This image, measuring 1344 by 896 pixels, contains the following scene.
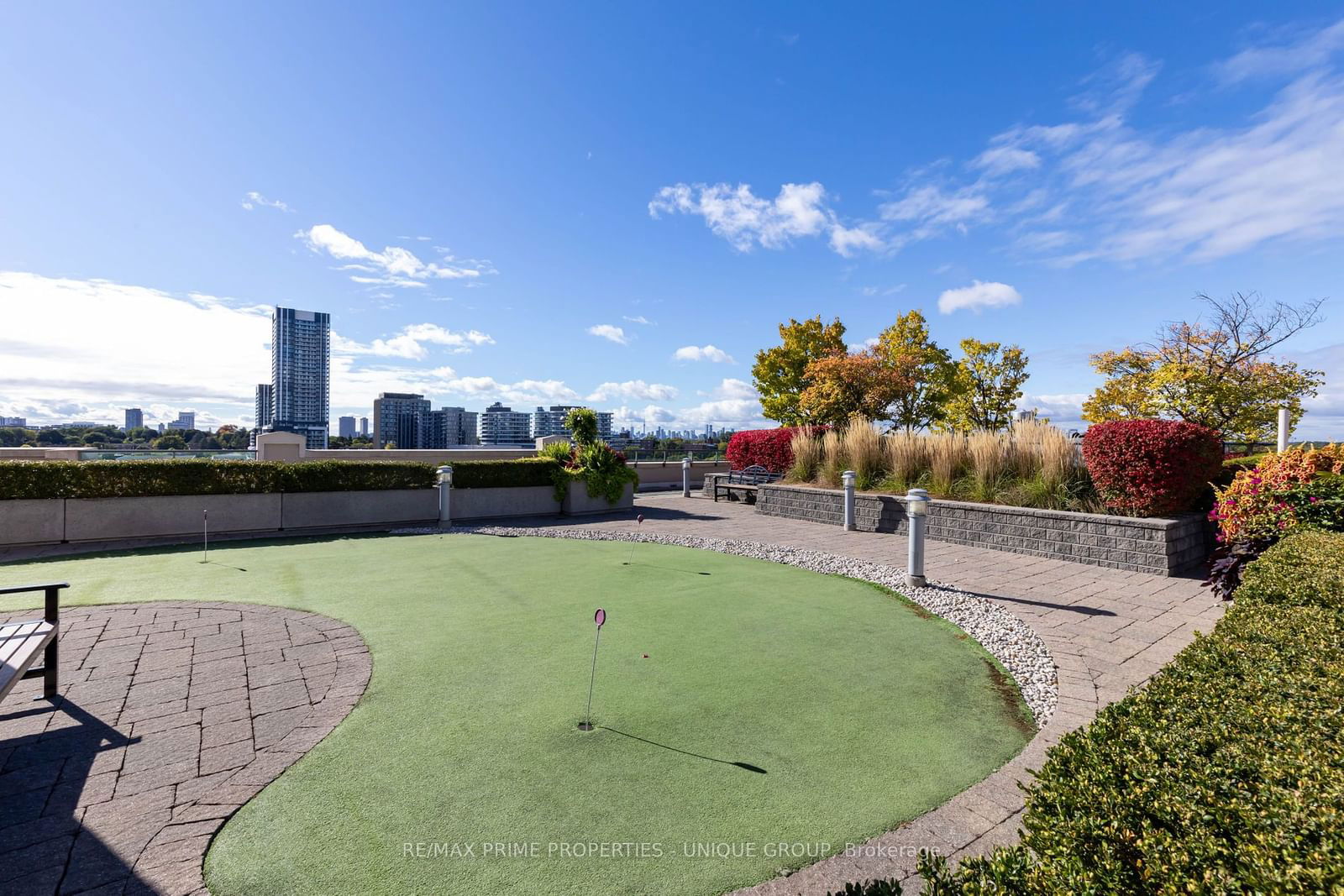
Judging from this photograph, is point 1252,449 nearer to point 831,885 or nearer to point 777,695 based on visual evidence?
point 777,695

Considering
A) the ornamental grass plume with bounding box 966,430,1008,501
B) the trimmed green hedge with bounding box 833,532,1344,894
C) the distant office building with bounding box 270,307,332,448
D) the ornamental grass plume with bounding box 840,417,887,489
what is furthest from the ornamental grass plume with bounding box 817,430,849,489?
the distant office building with bounding box 270,307,332,448

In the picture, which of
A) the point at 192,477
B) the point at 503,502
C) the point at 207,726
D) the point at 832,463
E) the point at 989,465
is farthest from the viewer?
the point at 832,463

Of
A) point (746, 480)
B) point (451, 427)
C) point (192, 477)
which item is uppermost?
point (451, 427)

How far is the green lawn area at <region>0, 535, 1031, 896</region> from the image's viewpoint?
6.93 ft

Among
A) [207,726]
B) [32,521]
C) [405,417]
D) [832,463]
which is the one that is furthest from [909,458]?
[405,417]

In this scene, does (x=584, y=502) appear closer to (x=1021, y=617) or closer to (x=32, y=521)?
(x=32, y=521)

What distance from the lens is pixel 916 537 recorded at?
631 centimetres

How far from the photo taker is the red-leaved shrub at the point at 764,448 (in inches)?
662

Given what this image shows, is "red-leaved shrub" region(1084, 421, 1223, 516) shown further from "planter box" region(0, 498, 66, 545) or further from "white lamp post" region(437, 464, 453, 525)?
"planter box" region(0, 498, 66, 545)

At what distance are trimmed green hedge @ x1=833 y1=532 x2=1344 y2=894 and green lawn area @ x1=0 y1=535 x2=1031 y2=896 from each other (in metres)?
1.01

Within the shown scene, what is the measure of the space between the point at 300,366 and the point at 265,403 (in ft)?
16.5

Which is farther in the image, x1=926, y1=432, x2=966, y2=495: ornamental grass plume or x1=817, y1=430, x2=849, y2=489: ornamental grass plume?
x1=817, y1=430, x2=849, y2=489: ornamental grass plume

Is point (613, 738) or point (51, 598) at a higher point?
point (51, 598)

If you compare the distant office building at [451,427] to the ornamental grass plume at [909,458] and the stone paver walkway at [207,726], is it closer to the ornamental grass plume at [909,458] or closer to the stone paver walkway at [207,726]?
the ornamental grass plume at [909,458]
